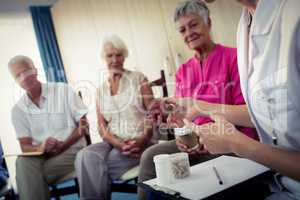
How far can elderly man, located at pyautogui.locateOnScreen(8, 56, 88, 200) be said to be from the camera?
4.28 ft

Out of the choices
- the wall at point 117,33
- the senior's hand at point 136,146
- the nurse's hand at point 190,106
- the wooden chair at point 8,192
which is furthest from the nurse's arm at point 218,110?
the wooden chair at point 8,192

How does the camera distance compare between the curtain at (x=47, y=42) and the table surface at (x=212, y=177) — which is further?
the curtain at (x=47, y=42)

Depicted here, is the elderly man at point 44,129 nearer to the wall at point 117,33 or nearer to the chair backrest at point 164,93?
the wall at point 117,33

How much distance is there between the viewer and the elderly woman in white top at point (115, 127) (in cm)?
135

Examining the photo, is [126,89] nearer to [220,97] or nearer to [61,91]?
[61,91]

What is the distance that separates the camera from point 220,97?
46.0 inches

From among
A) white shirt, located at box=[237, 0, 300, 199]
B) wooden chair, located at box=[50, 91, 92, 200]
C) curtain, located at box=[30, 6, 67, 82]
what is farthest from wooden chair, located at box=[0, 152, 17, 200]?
white shirt, located at box=[237, 0, 300, 199]

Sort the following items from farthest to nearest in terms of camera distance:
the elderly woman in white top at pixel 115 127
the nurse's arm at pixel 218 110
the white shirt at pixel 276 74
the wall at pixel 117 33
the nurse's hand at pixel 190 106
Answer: the elderly woman in white top at pixel 115 127 → the wall at pixel 117 33 → the nurse's hand at pixel 190 106 → the nurse's arm at pixel 218 110 → the white shirt at pixel 276 74

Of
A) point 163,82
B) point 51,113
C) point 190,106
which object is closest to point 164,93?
point 163,82

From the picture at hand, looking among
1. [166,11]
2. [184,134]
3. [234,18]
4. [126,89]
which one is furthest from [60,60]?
[234,18]

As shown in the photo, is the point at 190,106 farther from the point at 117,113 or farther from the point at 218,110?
the point at 117,113

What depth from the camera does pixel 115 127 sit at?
1.43 metres

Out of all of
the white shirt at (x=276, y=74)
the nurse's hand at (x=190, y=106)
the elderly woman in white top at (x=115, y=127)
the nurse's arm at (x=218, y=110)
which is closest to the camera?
the white shirt at (x=276, y=74)

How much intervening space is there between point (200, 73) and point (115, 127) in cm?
47
